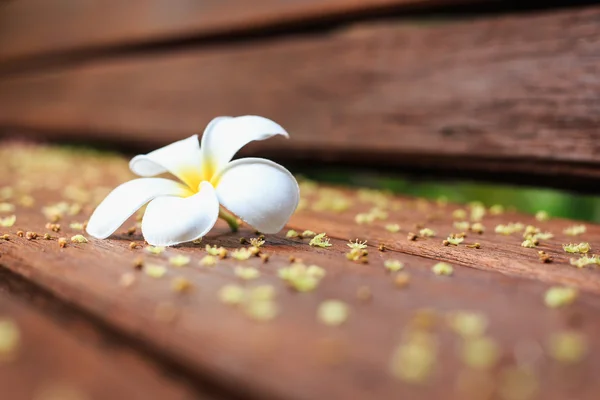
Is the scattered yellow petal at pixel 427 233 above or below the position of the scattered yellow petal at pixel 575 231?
below

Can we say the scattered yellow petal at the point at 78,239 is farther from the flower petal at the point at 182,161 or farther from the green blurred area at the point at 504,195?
the green blurred area at the point at 504,195

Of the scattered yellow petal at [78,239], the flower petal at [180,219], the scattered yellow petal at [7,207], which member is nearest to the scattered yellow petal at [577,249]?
the flower petal at [180,219]

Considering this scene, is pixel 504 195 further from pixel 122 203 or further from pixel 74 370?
pixel 74 370

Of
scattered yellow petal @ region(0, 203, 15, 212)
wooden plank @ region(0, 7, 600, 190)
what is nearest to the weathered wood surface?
scattered yellow petal @ region(0, 203, 15, 212)

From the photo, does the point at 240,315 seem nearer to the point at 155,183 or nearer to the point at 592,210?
the point at 155,183

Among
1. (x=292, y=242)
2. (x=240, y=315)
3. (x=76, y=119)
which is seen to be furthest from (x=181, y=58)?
(x=240, y=315)

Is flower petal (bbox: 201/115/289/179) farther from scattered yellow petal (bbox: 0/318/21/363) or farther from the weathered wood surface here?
scattered yellow petal (bbox: 0/318/21/363)
